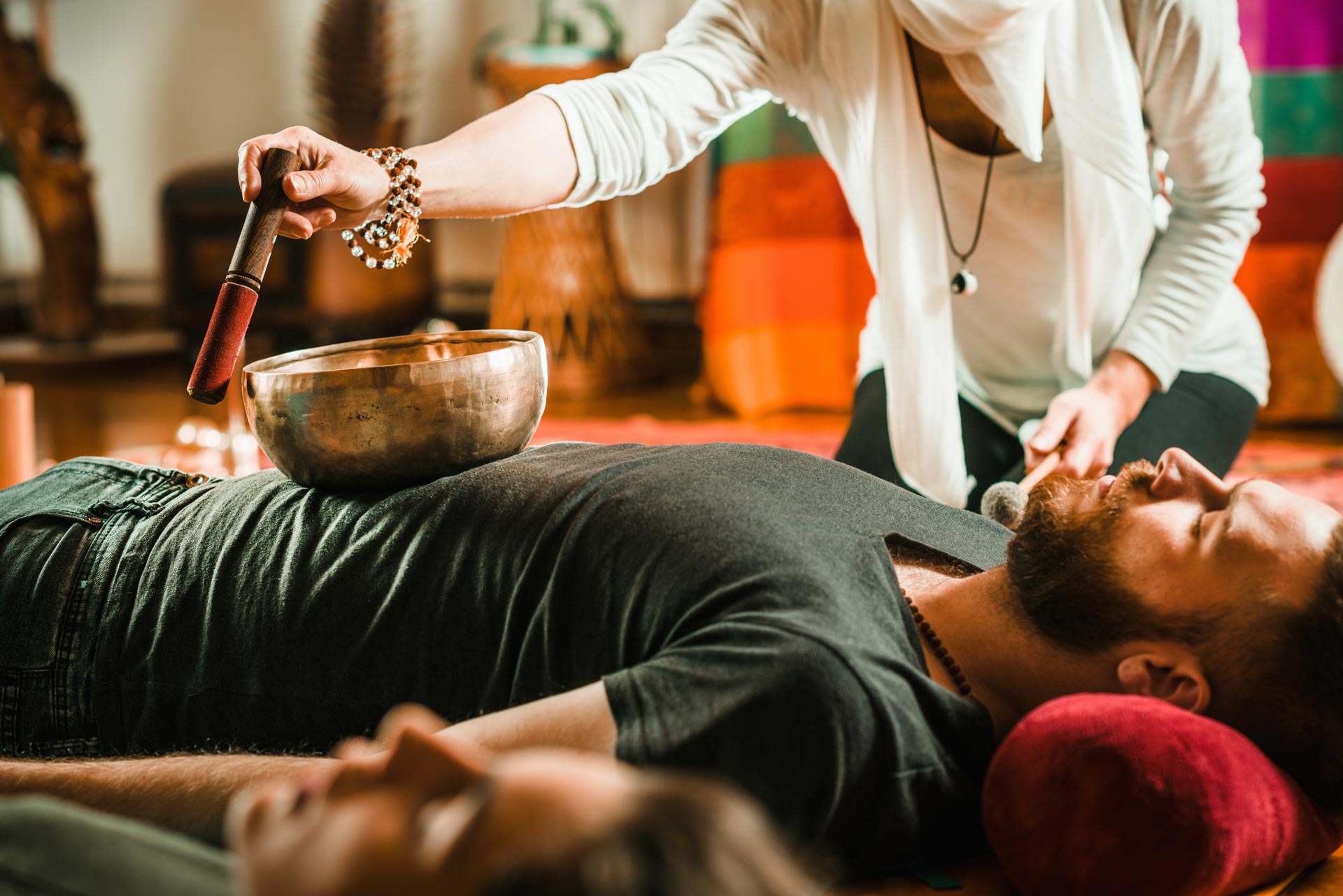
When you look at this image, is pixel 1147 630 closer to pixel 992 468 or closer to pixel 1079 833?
pixel 1079 833

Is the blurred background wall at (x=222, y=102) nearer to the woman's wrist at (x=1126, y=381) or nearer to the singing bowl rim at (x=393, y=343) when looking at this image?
the woman's wrist at (x=1126, y=381)

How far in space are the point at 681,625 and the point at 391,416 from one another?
1.12 feet

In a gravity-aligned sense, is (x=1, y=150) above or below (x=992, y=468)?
above

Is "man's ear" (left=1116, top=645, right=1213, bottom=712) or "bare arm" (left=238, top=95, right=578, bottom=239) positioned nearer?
"man's ear" (left=1116, top=645, right=1213, bottom=712)

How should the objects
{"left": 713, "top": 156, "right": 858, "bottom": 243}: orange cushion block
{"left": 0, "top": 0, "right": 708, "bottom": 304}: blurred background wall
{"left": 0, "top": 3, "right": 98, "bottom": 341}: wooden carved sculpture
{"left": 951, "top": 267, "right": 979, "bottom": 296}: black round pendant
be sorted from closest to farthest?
1. {"left": 951, "top": 267, "right": 979, "bottom": 296}: black round pendant
2. {"left": 713, "top": 156, "right": 858, "bottom": 243}: orange cushion block
3. {"left": 0, "top": 3, "right": 98, "bottom": 341}: wooden carved sculpture
4. {"left": 0, "top": 0, "right": 708, "bottom": 304}: blurred background wall

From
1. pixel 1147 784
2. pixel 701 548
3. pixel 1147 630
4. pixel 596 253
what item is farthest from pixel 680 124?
pixel 596 253

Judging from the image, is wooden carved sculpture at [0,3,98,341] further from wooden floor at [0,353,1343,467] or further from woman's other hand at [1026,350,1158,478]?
woman's other hand at [1026,350,1158,478]

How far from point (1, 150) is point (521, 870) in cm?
463

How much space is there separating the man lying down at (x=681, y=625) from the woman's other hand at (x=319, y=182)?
266 mm

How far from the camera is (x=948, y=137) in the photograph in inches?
70.6

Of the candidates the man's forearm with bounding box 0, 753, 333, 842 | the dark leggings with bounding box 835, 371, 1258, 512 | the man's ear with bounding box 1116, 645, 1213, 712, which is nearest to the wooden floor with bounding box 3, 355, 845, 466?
the dark leggings with bounding box 835, 371, 1258, 512

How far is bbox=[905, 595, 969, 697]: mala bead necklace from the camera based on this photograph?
1041 millimetres

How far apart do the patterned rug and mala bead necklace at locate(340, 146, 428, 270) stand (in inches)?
49.1

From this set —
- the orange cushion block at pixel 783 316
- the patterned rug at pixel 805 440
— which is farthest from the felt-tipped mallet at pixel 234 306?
the orange cushion block at pixel 783 316
